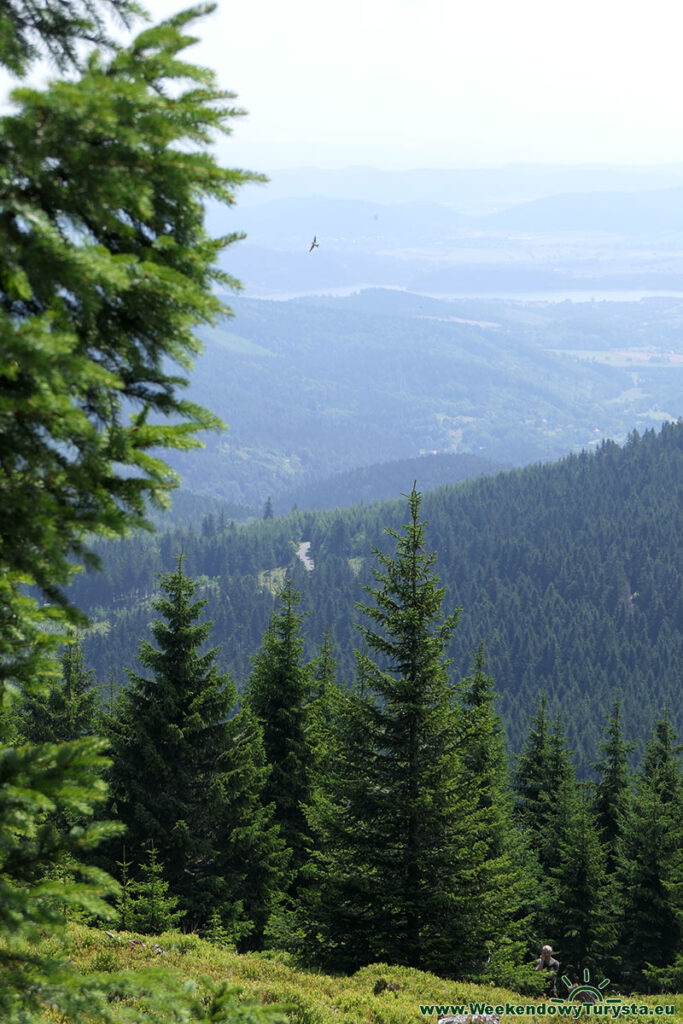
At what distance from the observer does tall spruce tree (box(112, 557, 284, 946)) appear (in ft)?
95.2

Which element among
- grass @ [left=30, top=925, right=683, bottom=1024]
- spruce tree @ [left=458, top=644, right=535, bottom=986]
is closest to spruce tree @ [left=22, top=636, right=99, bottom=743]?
spruce tree @ [left=458, top=644, right=535, bottom=986]

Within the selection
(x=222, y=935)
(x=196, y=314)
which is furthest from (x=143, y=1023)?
(x=222, y=935)

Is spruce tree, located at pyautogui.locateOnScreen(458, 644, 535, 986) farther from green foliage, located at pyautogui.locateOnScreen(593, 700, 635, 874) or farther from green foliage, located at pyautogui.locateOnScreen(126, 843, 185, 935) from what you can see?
green foliage, located at pyautogui.locateOnScreen(126, 843, 185, 935)

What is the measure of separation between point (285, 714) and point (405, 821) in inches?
637

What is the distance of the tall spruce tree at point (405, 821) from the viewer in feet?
71.3

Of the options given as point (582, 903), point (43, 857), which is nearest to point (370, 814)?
point (43, 857)

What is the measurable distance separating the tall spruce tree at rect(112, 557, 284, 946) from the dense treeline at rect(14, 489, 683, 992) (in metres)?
0.08

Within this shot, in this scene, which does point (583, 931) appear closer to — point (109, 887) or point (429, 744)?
point (429, 744)

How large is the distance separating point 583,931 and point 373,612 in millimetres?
27126

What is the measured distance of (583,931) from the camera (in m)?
40.8

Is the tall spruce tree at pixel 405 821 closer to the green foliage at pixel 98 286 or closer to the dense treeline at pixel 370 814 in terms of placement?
the dense treeline at pixel 370 814

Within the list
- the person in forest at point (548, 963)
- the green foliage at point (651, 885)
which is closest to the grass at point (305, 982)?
the person in forest at point (548, 963)

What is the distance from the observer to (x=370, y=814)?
23.0m

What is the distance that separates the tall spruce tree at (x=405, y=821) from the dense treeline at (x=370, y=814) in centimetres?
5
